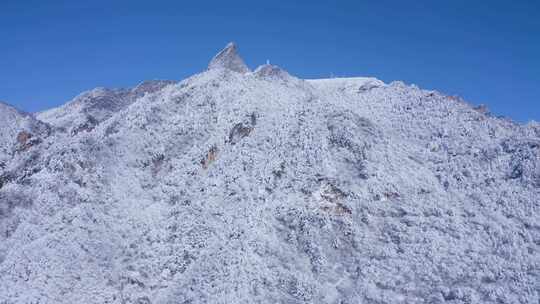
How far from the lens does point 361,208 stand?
21656mm

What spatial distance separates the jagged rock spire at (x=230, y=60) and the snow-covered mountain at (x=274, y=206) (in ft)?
29.9

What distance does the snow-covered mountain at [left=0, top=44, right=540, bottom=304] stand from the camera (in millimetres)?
18828

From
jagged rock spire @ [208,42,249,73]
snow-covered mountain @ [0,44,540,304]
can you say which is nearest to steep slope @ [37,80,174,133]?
jagged rock spire @ [208,42,249,73]

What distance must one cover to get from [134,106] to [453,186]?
19445mm

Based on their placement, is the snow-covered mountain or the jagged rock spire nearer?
the snow-covered mountain

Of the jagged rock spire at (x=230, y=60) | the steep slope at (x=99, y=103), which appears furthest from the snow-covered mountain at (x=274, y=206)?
the steep slope at (x=99, y=103)

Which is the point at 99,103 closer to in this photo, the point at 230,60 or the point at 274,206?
the point at 230,60

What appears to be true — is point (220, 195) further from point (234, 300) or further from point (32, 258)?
point (32, 258)

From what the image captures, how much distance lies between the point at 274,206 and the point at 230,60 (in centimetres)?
2074

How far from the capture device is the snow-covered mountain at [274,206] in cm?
1883

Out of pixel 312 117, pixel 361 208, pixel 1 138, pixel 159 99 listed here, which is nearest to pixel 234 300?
pixel 361 208

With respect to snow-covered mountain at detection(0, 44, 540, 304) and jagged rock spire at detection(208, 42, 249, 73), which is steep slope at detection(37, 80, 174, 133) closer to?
jagged rock spire at detection(208, 42, 249, 73)

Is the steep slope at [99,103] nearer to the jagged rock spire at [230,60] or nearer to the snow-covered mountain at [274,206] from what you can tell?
the jagged rock spire at [230,60]

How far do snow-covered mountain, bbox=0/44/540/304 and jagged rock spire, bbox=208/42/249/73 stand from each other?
9.10 m
